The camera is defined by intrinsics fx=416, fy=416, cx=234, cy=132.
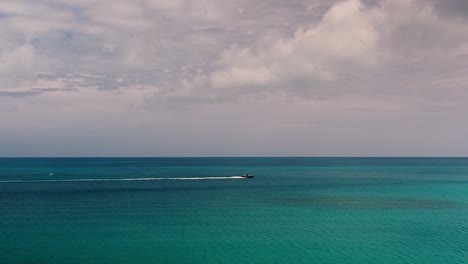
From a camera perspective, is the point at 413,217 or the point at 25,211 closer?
the point at 413,217

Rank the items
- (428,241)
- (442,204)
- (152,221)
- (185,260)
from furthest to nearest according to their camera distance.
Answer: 1. (442,204)
2. (152,221)
3. (428,241)
4. (185,260)

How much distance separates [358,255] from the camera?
1587 inches

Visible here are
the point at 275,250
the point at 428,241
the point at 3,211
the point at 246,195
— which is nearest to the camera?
the point at 275,250

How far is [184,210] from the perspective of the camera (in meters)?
66.4

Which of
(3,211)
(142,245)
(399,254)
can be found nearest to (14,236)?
(142,245)

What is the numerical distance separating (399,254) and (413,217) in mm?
21000

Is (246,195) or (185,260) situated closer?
(185,260)

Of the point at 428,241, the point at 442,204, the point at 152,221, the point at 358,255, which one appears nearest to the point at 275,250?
the point at 358,255

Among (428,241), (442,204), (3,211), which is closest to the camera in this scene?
(428,241)

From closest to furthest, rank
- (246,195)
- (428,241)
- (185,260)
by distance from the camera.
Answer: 1. (185,260)
2. (428,241)
3. (246,195)

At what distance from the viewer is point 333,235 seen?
1886 inches

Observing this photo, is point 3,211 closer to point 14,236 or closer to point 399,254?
point 14,236

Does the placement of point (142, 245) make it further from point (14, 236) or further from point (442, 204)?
point (442, 204)

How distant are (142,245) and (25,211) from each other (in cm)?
3196
